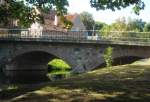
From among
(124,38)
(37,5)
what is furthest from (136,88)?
(124,38)

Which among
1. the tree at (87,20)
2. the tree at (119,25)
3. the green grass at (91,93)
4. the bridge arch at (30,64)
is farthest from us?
the tree at (87,20)

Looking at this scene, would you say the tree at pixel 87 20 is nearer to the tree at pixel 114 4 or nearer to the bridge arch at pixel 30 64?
the bridge arch at pixel 30 64

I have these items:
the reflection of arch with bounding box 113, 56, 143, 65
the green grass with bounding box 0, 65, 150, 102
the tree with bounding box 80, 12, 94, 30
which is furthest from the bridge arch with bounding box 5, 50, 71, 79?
the tree with bounding box 80, 12, 94, 30

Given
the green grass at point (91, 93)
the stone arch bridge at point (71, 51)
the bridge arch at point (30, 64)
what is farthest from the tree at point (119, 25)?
the green grass at point (91, 93)

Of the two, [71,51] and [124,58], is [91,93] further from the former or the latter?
[71,51]

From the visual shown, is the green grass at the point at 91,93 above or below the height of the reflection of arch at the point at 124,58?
above

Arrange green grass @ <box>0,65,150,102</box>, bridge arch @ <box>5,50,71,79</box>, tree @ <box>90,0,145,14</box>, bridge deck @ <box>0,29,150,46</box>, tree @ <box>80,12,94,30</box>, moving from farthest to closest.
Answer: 1. tree @ <box>80,12,94,30</box>
2. bridge arch @ <box>5,50,71,79</box>
3. bridge deck @ <box>0,29,150,46</box>
4. tree @ <box>90,0,145,14</box>
5. green grass @ <box>0,65,150,102</box>

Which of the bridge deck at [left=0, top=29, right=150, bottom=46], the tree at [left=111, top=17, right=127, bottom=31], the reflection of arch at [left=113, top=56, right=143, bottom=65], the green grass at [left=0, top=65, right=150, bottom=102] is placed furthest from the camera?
the tree at [left=111, top=17, right=127, bottom=31]

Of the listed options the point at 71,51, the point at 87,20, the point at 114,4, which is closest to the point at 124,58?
the point at 71,51

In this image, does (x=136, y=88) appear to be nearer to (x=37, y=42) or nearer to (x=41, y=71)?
(x=37, y=42)

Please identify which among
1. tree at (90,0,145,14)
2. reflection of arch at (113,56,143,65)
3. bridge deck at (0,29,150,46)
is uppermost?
tree at (90,0,145,14)

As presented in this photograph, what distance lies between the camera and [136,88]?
978 cm

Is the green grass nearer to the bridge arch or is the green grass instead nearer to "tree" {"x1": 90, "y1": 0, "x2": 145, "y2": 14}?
"tree" {"x1": 90, "y1": 0, "x2": 145, "y2": 14}

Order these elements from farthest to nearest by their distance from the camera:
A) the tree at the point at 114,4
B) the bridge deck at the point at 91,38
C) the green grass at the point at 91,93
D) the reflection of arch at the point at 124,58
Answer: the reflection of arch at the point at 124,58 → the bridge deck at the point at 91,38 → the tree at the point at 114,4 → the green grass at the point at 91,93
